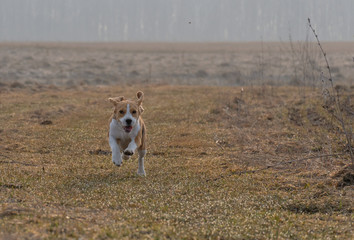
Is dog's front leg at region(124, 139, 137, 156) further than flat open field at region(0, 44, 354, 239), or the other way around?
dog's front leg at region(124, 139, 137, 156)

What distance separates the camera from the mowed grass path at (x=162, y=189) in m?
8.03

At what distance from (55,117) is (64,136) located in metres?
5.41

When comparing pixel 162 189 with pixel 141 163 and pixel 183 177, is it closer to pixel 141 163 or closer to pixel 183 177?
pixel 183 177

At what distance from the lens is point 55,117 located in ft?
75.8

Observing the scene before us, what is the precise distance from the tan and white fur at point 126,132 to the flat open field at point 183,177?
21.7 inches

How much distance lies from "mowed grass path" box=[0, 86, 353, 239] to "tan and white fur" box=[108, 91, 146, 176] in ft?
1.73

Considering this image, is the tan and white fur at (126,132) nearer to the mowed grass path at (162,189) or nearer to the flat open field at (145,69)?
the mowed grass path at (162,189)

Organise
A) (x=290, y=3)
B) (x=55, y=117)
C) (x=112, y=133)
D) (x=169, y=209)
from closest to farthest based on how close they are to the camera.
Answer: (x=169, y=209), (x=112, y=133), (x=55, y=117), (x=290, y=3)

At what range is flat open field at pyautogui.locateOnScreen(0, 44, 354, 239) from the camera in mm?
8188

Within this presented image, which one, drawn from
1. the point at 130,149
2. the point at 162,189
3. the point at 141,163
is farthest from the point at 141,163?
the point at 162,189

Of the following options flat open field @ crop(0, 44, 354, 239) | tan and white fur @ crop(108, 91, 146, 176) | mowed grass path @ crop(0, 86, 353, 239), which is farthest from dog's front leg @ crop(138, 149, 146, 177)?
flat open field @ crop(0, 44, 354, 239)

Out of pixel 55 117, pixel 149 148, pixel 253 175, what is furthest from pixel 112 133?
pixel 55 117

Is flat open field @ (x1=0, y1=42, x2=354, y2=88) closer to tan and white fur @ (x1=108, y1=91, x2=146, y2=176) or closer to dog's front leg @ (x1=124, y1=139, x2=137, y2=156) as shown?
tan and white fur @ (x1=108, y1=91, x2=146, y2=176)

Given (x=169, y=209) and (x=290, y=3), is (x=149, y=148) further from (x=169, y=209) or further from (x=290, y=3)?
(x=290, y=3)
